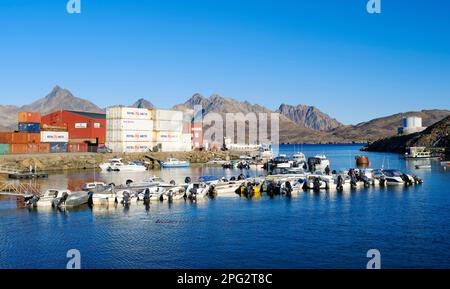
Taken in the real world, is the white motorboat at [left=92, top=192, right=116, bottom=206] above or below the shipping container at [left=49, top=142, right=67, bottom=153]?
below

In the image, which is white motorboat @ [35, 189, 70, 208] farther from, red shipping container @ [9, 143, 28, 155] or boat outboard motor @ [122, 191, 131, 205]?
red shipping container @ [9, 143, 28, 155]

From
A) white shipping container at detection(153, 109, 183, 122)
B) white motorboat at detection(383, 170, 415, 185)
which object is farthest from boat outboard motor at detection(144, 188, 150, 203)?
white shipping container at detection(153, 109, 183, 122)

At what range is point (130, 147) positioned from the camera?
93875 mm

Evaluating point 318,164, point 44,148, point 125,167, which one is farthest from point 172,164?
point 318,164

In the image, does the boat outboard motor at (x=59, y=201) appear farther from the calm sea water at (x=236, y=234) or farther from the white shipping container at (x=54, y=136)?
the white shipping container at (x=54, y=136)

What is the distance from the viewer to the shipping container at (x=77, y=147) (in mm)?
89562

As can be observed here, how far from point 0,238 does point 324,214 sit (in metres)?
20.4

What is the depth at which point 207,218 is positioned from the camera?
102 feet

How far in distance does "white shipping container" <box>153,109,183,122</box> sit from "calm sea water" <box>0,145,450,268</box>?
60972mm

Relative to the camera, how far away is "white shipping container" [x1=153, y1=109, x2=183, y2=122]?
322 feet

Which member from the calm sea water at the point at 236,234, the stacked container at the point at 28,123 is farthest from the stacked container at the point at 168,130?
the calm sea water at the point at 236,234

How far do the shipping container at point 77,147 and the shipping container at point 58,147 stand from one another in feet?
3.60
